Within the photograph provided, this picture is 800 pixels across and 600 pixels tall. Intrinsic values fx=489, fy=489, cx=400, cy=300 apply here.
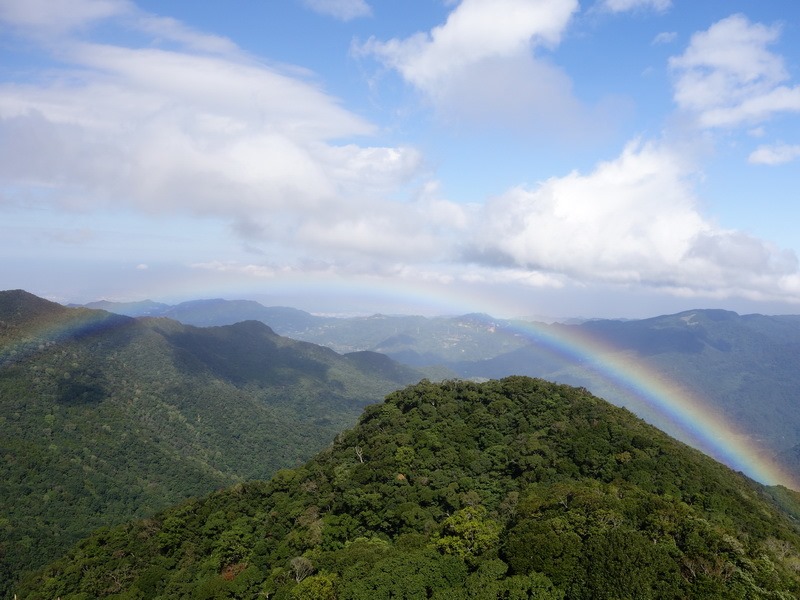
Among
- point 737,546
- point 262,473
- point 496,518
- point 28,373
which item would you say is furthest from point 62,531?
point 737,546

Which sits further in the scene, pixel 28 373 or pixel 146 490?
pixel 28 373

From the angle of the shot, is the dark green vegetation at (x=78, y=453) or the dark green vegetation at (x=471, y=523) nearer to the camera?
the dark green vegetation at (x=471, y=523)

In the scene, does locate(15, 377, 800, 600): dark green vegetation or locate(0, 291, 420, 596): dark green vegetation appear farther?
locate(0, 291, 420, 596): dark green vegetation

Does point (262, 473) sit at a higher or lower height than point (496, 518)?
lower

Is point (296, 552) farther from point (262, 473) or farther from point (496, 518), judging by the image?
point (262, 473)

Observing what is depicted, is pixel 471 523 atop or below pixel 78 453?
atop

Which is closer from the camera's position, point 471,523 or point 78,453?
point 471,523

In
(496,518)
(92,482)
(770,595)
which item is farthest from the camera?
(92,482)

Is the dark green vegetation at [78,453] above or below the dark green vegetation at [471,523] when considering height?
below
